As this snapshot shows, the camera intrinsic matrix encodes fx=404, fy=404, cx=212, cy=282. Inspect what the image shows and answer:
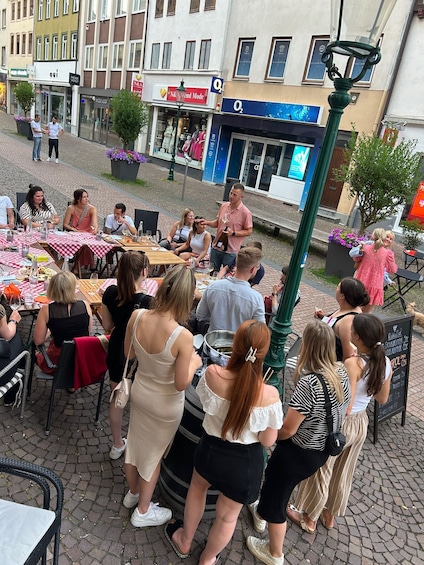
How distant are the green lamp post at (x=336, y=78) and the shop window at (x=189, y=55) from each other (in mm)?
20744

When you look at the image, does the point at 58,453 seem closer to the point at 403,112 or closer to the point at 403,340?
the point at 403,340

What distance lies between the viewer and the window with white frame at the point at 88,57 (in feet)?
95.3

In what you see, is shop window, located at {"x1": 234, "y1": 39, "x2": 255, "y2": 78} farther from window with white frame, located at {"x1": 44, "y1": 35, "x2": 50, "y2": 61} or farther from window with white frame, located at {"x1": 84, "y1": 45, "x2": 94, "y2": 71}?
window with white frame, located at {"x1": 44, "y1": 35, "x2": 50, "y2": 61}

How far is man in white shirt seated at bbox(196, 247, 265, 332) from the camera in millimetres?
3729

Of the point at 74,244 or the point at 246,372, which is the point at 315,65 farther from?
the point at 246,372

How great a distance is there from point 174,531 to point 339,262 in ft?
25.3

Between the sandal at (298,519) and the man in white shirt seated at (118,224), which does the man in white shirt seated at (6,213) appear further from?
the sandal at (298,519)

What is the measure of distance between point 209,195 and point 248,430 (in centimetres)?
1630

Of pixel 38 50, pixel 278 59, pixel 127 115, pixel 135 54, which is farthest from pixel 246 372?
pixel 38 50

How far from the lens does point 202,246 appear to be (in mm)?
6980

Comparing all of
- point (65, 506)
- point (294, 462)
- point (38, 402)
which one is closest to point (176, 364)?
point (294, 462)

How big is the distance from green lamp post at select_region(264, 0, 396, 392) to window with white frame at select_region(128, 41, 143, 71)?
83.9ft

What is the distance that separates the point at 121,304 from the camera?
320 centimetres

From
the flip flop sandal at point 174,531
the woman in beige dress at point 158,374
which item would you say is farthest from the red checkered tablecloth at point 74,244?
the flip flop sandal at point 174,531
